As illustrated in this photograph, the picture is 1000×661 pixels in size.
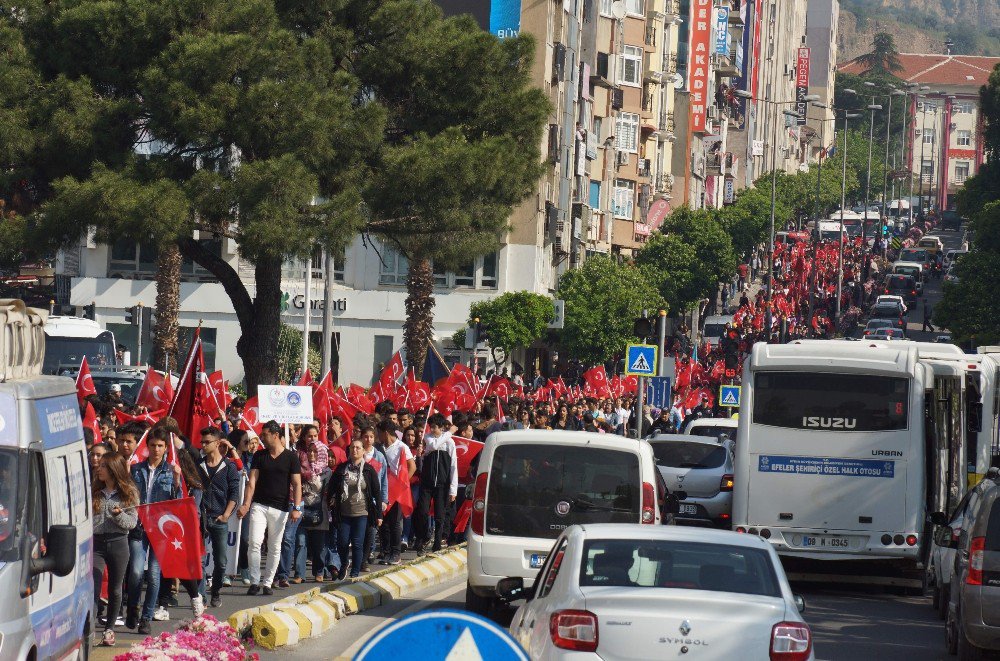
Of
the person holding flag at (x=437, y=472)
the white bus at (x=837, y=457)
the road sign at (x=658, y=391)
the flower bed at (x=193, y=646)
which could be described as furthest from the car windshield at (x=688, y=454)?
the flower bed at (x=193, y=646)

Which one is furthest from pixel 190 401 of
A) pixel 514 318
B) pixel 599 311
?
pixel 599 311

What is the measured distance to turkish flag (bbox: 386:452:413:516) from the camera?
1994cm

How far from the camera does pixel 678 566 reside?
9422mm

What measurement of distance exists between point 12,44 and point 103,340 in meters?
12.3

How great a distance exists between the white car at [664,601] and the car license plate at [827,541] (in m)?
10.2

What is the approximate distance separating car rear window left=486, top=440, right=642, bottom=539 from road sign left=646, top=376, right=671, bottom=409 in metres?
19.6

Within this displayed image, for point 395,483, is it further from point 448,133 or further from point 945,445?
point 448,133

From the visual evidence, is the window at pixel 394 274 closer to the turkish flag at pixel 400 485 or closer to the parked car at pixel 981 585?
the turkish flag at pixel 400 485

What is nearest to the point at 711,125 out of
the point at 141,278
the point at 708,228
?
the point at 708,228

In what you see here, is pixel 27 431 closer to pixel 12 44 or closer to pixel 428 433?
pixel 428 433

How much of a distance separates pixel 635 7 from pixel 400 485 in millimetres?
67039

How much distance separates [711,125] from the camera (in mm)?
115000

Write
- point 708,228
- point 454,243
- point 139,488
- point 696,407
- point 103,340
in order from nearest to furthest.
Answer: point 139,488 → point 454,243 → point 103,340 → point 696,407 → point 708,228

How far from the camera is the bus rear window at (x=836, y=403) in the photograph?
19.9 metres
